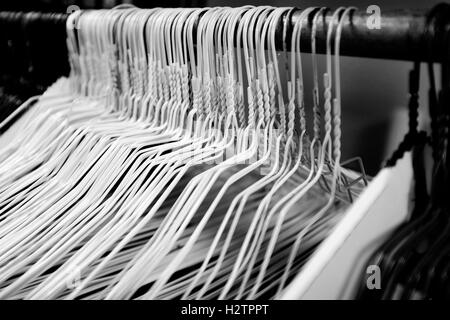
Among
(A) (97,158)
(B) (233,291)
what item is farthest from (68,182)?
(B) (233,291)

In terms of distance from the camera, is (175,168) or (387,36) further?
(175,168)

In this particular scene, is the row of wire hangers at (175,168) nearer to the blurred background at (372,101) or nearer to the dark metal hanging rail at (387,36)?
the dark metal hanging rail at (387,36)

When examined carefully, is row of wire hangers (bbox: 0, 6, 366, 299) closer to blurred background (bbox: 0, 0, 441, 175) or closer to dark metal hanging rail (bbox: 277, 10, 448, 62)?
dark metal hanging rail (bbox: 277, 10, 448, 62)

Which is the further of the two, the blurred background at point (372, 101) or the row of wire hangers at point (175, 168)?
the blurred background at point (372, 101)

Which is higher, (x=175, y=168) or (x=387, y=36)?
(x=387, y=36)

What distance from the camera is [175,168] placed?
497mm

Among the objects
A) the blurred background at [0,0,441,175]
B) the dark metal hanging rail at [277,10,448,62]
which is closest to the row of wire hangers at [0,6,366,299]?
the dark metal hanging rail at [277,10,448,62]

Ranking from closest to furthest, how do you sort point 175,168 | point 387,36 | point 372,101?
point 387,36, point 175,168, point 372,101

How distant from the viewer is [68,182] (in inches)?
22.4

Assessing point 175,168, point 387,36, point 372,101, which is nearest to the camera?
point 387,36

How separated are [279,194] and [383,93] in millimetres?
245

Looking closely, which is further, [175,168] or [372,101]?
[372,101]

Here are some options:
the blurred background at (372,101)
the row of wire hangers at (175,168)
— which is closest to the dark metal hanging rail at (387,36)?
the row of wire hangers at (175,168)

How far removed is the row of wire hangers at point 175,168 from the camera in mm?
418
